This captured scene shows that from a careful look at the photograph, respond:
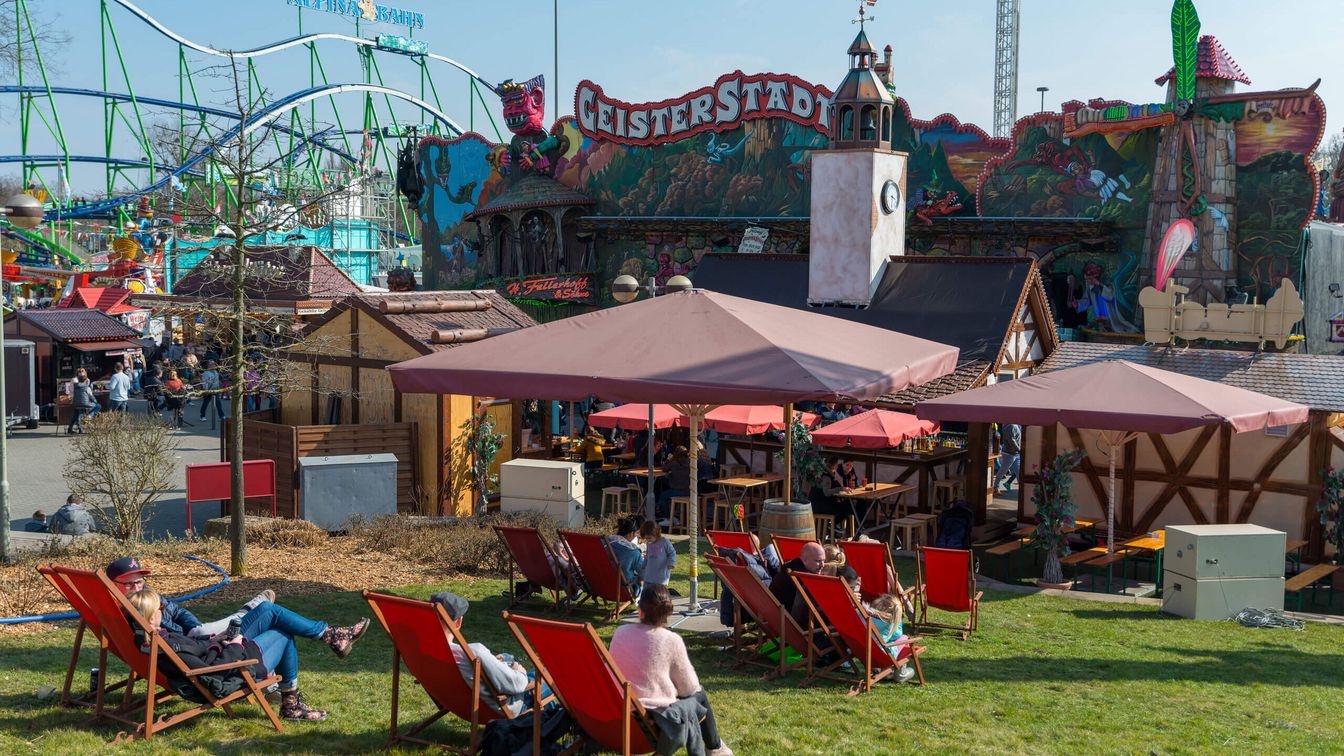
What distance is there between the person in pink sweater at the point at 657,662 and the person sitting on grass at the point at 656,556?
3.07m

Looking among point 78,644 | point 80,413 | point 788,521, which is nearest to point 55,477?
point 80,413

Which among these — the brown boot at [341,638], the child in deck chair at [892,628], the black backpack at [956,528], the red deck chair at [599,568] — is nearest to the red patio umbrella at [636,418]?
the black backpack at [956,528]

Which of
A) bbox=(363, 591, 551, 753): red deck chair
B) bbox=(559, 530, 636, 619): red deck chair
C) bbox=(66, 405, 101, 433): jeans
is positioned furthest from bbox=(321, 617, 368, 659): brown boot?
bbox=(66, 405, 101, 433): jeans

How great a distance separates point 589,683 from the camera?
226 inches

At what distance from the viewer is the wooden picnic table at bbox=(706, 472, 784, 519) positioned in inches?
635

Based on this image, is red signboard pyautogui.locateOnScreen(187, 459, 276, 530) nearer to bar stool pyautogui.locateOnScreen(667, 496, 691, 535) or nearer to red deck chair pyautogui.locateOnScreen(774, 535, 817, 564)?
bar stool pyautogui.locateOnScreen(667, 496, 691, 535)

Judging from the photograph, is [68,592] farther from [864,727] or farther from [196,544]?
[196,544]

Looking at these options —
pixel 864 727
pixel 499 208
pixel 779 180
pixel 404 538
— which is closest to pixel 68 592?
pixel 864 727

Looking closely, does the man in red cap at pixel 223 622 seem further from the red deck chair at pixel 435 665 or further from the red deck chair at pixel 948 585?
the red deck chair at pixel 948 585

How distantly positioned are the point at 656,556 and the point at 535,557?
1035 mm

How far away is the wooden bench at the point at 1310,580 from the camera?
39.3 ft

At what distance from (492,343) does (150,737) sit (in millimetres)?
4116

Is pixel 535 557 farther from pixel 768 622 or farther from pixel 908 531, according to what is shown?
pixel 908 531

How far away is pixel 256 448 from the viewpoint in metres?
16.5
